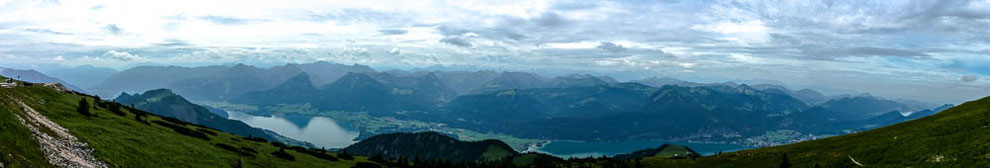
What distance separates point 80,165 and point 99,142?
978cm

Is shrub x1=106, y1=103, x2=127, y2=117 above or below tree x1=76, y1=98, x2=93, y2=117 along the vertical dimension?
below

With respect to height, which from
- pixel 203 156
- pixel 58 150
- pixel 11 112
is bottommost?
pixel 203 156

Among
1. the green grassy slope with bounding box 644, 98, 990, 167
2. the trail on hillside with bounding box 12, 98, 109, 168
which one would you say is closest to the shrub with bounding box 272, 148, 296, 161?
the trail on hillside with bounding box 12, 98, 109, 168

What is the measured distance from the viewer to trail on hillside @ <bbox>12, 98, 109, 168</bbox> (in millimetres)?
33516

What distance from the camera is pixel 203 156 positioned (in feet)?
179

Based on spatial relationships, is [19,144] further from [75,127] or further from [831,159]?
[831,159]

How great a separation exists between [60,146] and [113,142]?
7465mm

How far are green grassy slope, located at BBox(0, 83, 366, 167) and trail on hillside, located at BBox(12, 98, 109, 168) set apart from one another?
786mm

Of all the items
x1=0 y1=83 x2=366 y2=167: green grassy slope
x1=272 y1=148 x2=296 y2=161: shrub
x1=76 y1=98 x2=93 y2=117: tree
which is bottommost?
x1=272 y1=148 x2=296 y2=161: shrub

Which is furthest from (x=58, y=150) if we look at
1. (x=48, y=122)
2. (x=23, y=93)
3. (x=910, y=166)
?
(x=910, y=166)

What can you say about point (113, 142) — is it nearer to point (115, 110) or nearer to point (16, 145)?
point (16, 145)

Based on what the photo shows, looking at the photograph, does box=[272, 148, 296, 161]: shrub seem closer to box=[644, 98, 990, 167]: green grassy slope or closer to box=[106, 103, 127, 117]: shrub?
box=[106, 103, 127, 117]: shrub

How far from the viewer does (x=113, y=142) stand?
144 feet

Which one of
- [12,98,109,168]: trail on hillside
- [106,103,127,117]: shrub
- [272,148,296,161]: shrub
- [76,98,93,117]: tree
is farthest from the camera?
[272,148,296,161]: shrub
